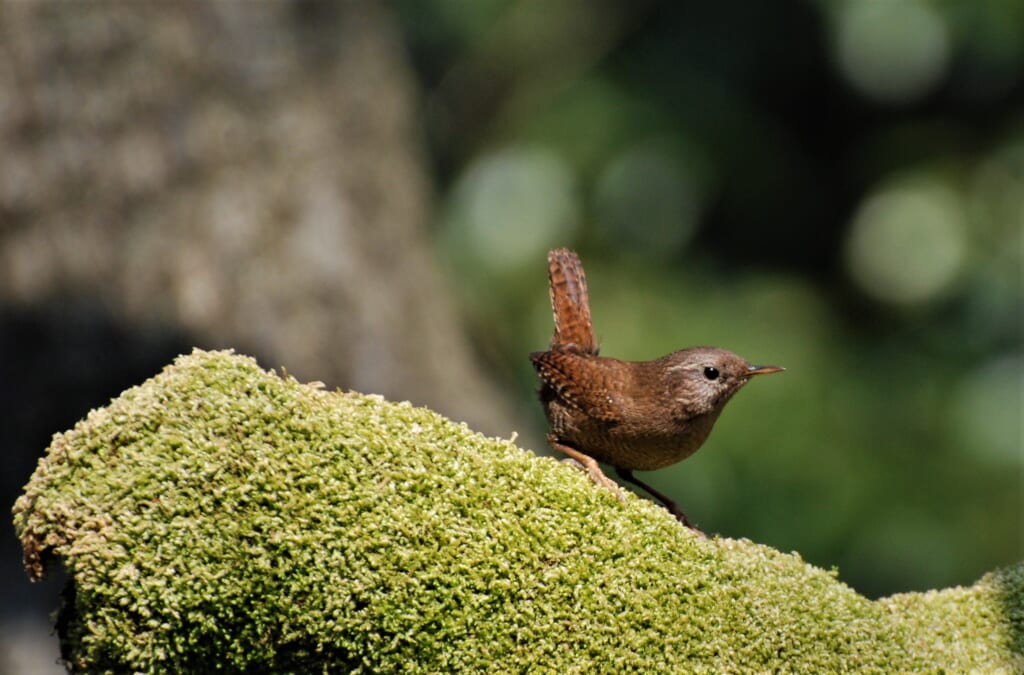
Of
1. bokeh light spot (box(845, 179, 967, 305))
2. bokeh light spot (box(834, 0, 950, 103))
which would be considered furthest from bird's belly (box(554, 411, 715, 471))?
bokeh light spot (box(834, 0, 950, 103))

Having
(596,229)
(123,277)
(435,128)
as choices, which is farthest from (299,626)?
(435,128)

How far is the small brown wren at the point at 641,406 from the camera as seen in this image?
289 centimetres

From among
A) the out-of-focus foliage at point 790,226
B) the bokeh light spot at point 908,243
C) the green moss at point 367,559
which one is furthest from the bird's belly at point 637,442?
the bokeh light spot at point 908,243

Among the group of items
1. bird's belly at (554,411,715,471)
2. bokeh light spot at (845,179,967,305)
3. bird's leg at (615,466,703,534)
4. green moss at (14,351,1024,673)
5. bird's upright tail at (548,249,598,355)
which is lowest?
green moss at (14,351,1024,673)

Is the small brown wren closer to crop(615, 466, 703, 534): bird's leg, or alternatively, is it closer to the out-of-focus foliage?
crop(615, 466, 703, 534): bird's leg

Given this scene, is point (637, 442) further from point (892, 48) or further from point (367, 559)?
point (892, 48)

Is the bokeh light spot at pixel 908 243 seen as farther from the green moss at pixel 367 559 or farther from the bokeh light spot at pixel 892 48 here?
the green moss at pixel 367 559

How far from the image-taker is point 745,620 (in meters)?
2.26

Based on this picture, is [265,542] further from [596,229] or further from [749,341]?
[596,229]

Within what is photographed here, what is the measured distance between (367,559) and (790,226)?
7343mm

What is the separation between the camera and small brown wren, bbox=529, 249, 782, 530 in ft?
9.47

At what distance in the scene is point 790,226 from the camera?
29.0 feet

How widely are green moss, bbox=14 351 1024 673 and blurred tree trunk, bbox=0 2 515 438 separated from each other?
285cm

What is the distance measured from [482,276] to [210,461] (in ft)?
19.7
